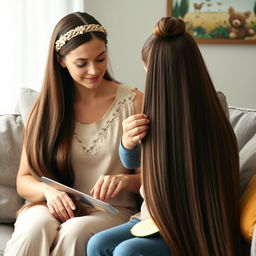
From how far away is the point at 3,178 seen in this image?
2.59m

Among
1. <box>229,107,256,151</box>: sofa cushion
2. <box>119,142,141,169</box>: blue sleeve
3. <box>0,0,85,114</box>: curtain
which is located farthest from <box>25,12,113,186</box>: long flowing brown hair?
<box>0,0,85,114</box>: curtain

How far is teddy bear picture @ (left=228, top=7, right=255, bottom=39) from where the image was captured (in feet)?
12.9

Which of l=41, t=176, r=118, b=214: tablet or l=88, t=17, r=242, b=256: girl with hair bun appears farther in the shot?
l=41, t=176, r=118, b=214: tablet

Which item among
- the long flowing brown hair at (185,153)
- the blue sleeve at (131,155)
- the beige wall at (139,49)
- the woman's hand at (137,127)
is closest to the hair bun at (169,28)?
the long flowing brown hair at (185,153)

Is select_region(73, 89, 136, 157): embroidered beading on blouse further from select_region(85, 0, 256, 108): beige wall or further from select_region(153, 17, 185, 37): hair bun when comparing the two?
select_region(85, 0, 256, 108): beige wall

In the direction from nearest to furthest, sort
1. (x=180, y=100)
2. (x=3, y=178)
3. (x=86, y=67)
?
(x=180, y=100), (x=86, y=67), (x=3, y=178)

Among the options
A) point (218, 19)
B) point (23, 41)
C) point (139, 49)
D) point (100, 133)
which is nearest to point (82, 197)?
point (100, 133)

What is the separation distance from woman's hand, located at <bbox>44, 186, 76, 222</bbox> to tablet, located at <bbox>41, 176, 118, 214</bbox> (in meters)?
0.02

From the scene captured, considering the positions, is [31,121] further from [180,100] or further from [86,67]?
[180,100]

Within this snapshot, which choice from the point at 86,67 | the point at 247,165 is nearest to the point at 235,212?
the point at 247,165

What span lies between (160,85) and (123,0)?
6.70 ft

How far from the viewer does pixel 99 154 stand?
2461mm

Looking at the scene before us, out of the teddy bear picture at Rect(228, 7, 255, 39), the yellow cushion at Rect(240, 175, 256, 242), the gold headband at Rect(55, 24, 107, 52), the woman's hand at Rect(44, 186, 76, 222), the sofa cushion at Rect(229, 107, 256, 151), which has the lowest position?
the woman's hand at Rect(44, 186, 76, 222)

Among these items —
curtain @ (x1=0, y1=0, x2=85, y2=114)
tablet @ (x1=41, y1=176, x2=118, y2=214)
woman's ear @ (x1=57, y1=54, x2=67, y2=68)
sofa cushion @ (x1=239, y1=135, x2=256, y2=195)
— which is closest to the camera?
tablet @ (x1=41, y1=176, x2=118, y2=214)
